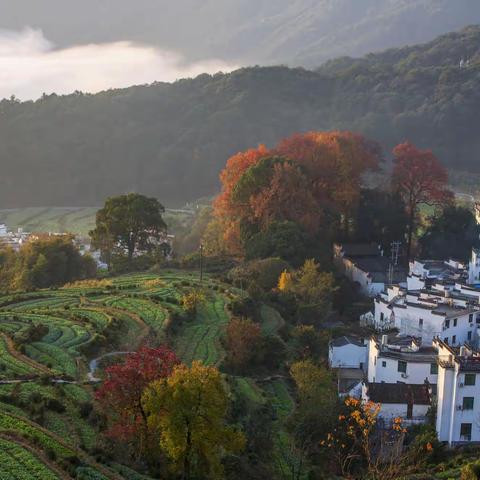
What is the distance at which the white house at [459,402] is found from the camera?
21.5 m

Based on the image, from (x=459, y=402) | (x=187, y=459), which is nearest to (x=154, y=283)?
(x=459, y=402)

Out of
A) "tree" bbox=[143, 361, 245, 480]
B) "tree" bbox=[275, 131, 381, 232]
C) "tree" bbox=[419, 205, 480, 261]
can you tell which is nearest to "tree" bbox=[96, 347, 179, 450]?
"tree" bbox=[143, 361, 245, 480]

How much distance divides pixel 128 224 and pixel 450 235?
1708 centimetres

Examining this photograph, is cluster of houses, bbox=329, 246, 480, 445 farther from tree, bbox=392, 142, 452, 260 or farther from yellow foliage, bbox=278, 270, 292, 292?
tree, bbox=392, 142, 452, 260

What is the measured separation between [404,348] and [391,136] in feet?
188

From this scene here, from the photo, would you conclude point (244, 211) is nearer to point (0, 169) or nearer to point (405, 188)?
point (405, 188)

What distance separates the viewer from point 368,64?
100 meters

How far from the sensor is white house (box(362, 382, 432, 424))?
2258 centimetres

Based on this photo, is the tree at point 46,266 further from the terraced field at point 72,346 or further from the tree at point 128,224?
the terraced field at point 72,346

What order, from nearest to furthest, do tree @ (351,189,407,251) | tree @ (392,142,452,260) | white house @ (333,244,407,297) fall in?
white house @ (333,244,407,297) → tree @ (392,142,452,260) → tree @ (351,189,407,251)

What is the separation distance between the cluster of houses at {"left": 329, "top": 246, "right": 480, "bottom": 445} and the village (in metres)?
0.03

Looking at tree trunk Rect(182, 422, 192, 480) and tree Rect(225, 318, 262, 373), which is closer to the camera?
tree trunk Rect(182, 422, 192, 480)

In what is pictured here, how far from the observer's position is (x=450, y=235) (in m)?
42.2

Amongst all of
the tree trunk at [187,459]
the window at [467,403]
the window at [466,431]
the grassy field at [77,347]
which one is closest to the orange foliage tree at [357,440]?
the window at [466,431]
